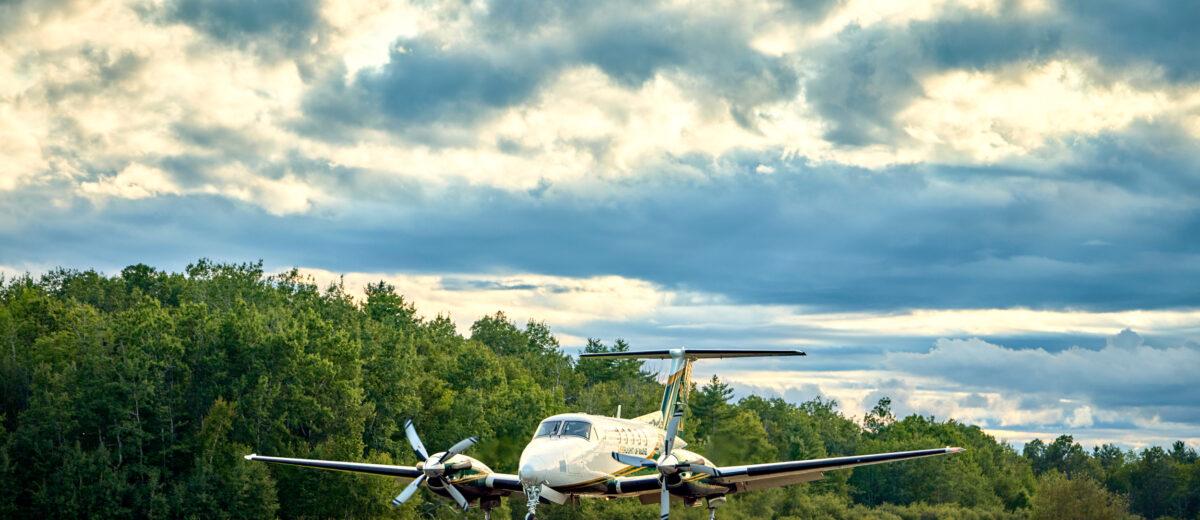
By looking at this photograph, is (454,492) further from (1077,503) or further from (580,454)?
(1077,503)

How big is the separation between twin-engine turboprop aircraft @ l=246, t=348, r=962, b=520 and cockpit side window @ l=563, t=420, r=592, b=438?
30 millimetres

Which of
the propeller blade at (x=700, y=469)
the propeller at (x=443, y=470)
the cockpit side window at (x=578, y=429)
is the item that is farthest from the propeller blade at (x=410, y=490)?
the propeller blade at (x=700, y=469)

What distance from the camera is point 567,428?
2972cm

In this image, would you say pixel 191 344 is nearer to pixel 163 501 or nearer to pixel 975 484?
pixel 163 501

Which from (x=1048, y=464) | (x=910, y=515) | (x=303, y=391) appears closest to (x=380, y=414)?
(x=303, y=391)

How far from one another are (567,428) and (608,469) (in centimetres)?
179

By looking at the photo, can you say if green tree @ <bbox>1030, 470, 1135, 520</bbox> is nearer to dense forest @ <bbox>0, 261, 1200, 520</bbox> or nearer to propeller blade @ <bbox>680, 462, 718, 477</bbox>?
dense forest @ <bbox>0, 261, 1200, 520</bbox>

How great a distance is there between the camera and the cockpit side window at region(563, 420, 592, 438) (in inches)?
1161

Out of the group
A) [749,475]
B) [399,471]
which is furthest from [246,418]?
[749,475]

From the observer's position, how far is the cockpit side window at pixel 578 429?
29.5 meters

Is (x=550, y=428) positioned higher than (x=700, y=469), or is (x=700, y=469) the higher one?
(x=550, y=428)

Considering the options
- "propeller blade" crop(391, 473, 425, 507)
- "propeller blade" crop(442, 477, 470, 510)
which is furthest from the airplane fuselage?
"propeller blade" crop(391, 473, 425, 507)

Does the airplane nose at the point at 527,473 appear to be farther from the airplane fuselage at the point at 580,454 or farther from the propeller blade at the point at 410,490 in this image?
the propeller blade at the point at 410,490

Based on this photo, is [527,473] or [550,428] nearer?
[527,473]
